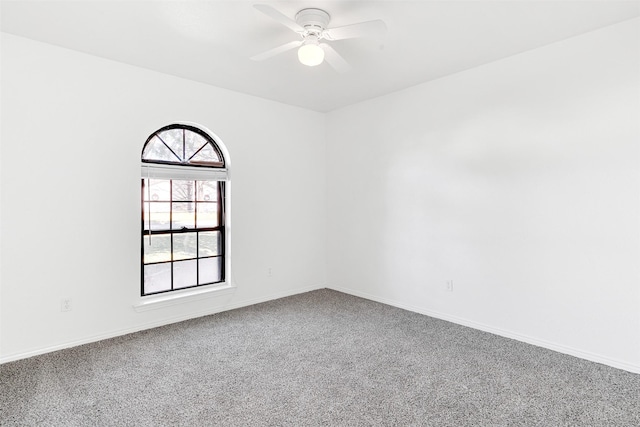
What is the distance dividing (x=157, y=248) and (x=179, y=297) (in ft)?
1.84

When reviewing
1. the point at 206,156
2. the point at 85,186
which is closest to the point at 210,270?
the point at 206,156

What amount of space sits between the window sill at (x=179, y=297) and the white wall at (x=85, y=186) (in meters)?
0.06

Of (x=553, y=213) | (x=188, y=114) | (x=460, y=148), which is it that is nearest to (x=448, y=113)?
(x=460, y=148)

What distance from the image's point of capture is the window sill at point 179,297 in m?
3.41

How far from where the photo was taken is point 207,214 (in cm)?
401

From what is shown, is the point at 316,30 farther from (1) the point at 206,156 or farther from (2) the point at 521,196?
(2) the point at 521,196

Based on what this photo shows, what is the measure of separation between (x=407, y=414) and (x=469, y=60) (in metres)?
2.99

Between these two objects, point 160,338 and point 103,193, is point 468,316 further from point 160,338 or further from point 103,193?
point 103,193

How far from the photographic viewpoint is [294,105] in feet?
15.2

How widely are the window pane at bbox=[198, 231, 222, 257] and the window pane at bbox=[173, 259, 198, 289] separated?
158mm

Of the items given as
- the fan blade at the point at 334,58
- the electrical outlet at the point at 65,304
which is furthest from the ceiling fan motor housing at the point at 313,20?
the electrical outlet at the point at 65,304

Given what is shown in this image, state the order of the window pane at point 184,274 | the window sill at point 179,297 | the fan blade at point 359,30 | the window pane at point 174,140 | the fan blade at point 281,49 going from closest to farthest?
1. the fan blade at point 359,30
2. the fan blade at point 281,49
3. the window sill at point 179,297
4. the window pane at point 174,140
5. the window pane at point 184,274

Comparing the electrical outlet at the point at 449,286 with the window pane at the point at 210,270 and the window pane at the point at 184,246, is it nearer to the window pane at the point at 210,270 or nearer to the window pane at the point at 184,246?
the window pane at the point at 210,270

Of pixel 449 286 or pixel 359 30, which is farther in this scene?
pixel 449 286
